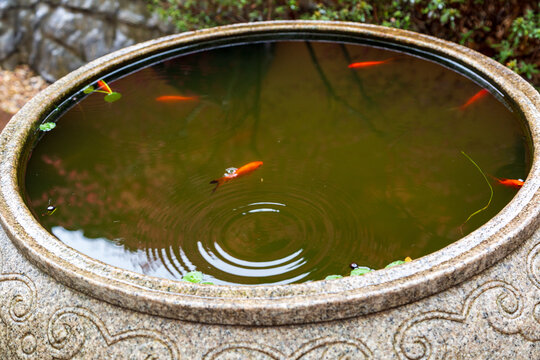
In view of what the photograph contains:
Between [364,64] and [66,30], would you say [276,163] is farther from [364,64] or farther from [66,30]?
[66,30]

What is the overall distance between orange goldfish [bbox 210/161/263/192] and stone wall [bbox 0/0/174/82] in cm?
282

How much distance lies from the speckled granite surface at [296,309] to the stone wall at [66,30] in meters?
3.39

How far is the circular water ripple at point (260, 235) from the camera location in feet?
5.57

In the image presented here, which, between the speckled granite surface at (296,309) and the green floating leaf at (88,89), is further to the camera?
the green floating leaf at (88,89)

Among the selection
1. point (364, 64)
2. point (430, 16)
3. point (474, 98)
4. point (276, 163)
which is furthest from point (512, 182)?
point (430, 16)

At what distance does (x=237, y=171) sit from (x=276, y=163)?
0.17 metres

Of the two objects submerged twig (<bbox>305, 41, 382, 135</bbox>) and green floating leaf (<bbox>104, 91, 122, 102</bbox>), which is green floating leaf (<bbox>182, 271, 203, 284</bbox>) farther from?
green floating leaf (<bbox>104, 91, 122, 102</bbox>)

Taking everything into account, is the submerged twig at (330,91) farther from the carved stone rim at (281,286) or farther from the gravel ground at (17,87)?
the gravel ground at (17,87)

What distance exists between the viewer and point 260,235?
6.06ft

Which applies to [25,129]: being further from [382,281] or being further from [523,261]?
[523,261]

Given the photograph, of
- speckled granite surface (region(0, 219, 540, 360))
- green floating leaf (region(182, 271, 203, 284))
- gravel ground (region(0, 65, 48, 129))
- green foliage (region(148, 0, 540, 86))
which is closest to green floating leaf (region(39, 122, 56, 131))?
speckled granite surface (region(0, 219, 540, 360))

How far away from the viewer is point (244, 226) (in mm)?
1890

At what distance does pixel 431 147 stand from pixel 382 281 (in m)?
1.01

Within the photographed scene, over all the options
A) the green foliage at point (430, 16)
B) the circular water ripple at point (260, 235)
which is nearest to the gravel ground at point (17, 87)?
the green foliage at point (430, 16)
